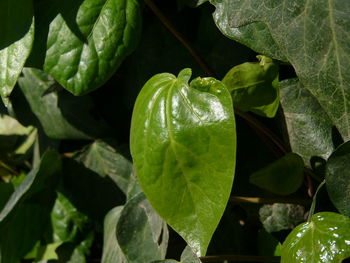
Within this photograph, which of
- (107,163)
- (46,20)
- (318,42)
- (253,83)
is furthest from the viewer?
(107,163)

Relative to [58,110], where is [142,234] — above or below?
below

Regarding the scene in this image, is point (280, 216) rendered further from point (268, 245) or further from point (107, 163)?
point (107, 163)

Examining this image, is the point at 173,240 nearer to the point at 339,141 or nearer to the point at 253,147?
the point at 253,147

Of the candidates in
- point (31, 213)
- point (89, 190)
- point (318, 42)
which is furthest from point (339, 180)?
point (31, 213)

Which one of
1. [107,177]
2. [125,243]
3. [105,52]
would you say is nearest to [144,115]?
[105,52]

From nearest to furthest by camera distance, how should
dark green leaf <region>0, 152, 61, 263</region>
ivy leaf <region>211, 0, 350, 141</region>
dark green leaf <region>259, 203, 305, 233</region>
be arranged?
ivy leaf <region>211, 0, 350, 141</region>
dark green leaf <region>259, 203, 305, 233</region>
dark green leaf <region>0, 152, 61, 263</region>

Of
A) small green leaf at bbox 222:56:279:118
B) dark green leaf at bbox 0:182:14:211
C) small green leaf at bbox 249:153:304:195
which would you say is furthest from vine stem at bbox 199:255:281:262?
dark green leaf at bbox 0:182:14:211

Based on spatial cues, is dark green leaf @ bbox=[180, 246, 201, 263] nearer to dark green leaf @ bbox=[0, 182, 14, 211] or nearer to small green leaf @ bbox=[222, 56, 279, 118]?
small green leaf @ bbox=[222, 56, 279, 118]
